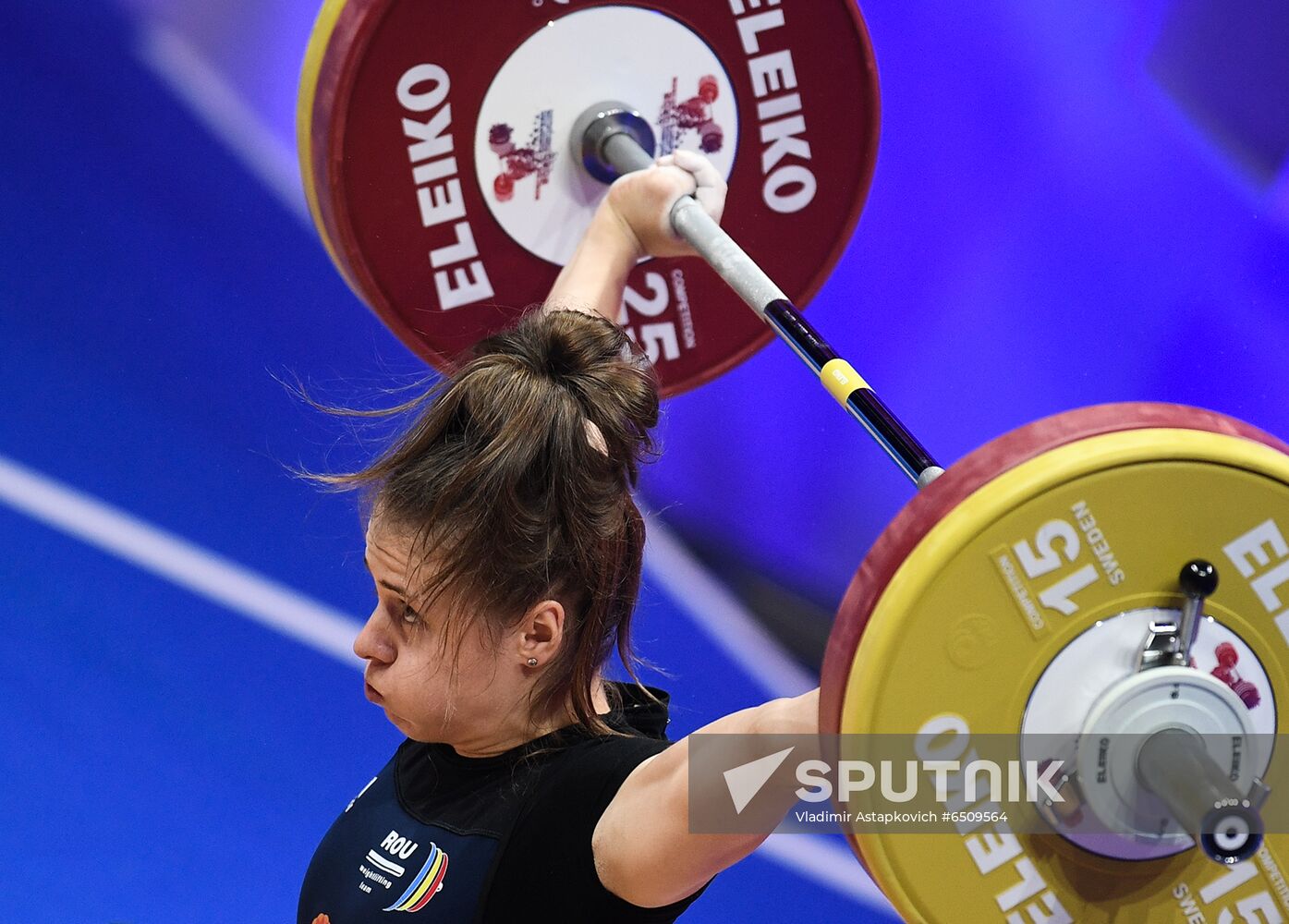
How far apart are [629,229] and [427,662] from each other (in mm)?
678

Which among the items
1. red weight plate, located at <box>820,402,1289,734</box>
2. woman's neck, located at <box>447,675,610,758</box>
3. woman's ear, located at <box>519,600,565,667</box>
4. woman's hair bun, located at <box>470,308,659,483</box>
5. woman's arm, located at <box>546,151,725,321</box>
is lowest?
red weight plate, located at <box>820,402,1289,734</box>

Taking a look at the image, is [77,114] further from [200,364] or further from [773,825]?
[773,825]

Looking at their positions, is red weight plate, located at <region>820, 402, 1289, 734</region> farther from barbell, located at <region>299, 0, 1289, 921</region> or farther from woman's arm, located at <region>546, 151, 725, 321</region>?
woman's arm, located at <region>546, 151, 725, 321</region>

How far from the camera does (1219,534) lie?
3.16 feet

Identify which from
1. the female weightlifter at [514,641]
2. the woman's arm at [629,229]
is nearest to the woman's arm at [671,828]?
the female weightlifter at [514,641]

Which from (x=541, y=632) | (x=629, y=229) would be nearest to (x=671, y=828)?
A: (x=541, y=632)

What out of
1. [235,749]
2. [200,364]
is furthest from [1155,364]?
[235,749]

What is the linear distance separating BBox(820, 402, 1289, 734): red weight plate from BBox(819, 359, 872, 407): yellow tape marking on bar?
0.27 m

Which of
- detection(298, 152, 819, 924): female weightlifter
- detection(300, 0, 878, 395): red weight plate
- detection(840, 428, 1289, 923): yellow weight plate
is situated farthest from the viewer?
detection(300, 0, 878, 395): red weight plate

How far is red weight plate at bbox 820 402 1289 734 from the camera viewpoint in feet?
3.13

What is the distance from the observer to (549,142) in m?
1.75

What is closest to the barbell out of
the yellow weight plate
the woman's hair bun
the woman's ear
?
the yellow weight plate

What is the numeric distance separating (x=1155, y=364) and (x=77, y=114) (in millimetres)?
1670

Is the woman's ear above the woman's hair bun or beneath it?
beneath
